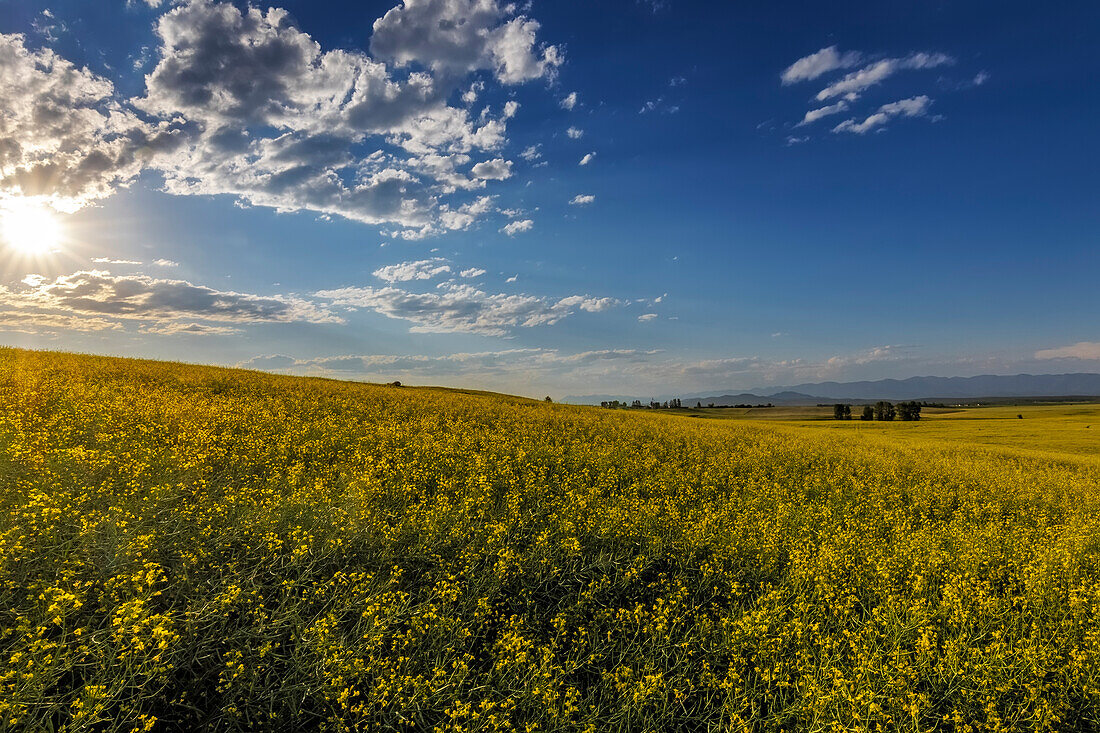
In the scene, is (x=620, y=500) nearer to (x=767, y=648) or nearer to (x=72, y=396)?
(x=767, y=648)

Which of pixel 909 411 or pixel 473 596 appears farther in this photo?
pixel 909 411

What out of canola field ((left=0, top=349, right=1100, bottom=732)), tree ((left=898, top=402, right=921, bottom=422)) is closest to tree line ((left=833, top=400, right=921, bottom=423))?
tree ((left=898, top=402, right=921, bottom=422))

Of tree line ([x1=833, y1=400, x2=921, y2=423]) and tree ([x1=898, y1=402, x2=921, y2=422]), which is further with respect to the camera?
tree line ([x1=833, y1=400, x2=921, y2=423])

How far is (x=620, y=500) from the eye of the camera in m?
9.30

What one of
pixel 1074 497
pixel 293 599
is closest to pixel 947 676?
pixel 293 599

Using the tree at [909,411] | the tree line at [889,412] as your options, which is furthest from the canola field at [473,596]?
the tree at [909,411]

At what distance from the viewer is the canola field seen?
4.45 meters

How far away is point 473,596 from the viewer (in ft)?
19.3

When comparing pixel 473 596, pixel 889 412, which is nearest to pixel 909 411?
pixel 889 412

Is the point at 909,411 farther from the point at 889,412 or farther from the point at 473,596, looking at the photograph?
the point at 473,596

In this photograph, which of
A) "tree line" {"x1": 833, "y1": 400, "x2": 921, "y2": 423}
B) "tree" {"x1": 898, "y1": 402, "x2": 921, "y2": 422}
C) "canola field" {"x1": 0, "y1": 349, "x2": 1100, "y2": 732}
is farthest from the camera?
"tree line" {"x1": 833, "y1": 400, "x2": 921, "y2": 423}

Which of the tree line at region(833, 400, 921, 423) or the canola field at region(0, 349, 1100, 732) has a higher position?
the canola field at region(0, 349, 1100, 732)

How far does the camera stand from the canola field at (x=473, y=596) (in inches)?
175

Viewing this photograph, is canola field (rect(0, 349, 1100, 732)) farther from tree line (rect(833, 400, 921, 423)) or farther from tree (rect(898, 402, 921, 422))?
tree (rect(898, 402, 921, 422))
